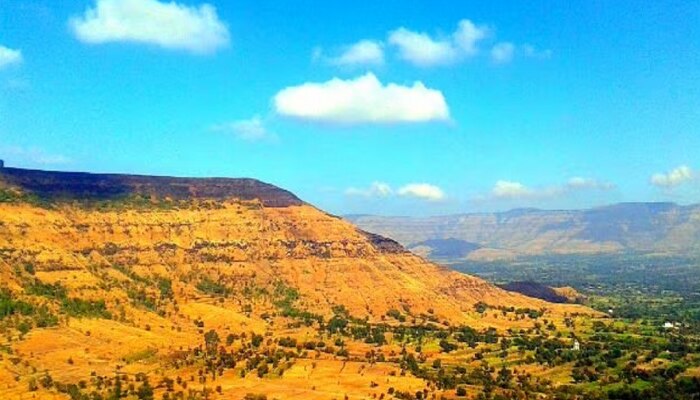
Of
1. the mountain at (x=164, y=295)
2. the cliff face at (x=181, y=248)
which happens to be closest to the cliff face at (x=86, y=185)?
the cliff face at (x=181, y=248)

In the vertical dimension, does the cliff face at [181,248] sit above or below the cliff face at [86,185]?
below

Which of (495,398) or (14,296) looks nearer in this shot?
(495,398)

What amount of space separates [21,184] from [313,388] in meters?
97.0

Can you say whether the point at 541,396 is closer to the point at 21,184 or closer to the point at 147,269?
the point at 147,269

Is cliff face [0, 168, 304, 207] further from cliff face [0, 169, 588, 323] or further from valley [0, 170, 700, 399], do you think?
valley [0, 170, 700, 399]

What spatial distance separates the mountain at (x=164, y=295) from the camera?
122 metres

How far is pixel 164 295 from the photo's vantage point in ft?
536

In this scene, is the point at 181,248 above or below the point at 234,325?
above

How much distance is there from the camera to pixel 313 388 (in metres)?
114

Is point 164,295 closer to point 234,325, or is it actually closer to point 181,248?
point 234,325

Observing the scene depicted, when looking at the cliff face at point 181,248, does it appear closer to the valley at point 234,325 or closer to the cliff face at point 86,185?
the cliff face at point 86,185

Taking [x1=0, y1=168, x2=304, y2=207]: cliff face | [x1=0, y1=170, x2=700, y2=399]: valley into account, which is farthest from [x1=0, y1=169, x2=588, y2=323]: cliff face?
[x1=0, y1=170, x2=700, y2=399]: valley

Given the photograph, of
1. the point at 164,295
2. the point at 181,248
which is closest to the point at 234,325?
the point at 164,295

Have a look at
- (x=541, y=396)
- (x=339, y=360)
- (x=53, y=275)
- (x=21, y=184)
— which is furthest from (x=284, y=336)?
(x=21, y=184)
